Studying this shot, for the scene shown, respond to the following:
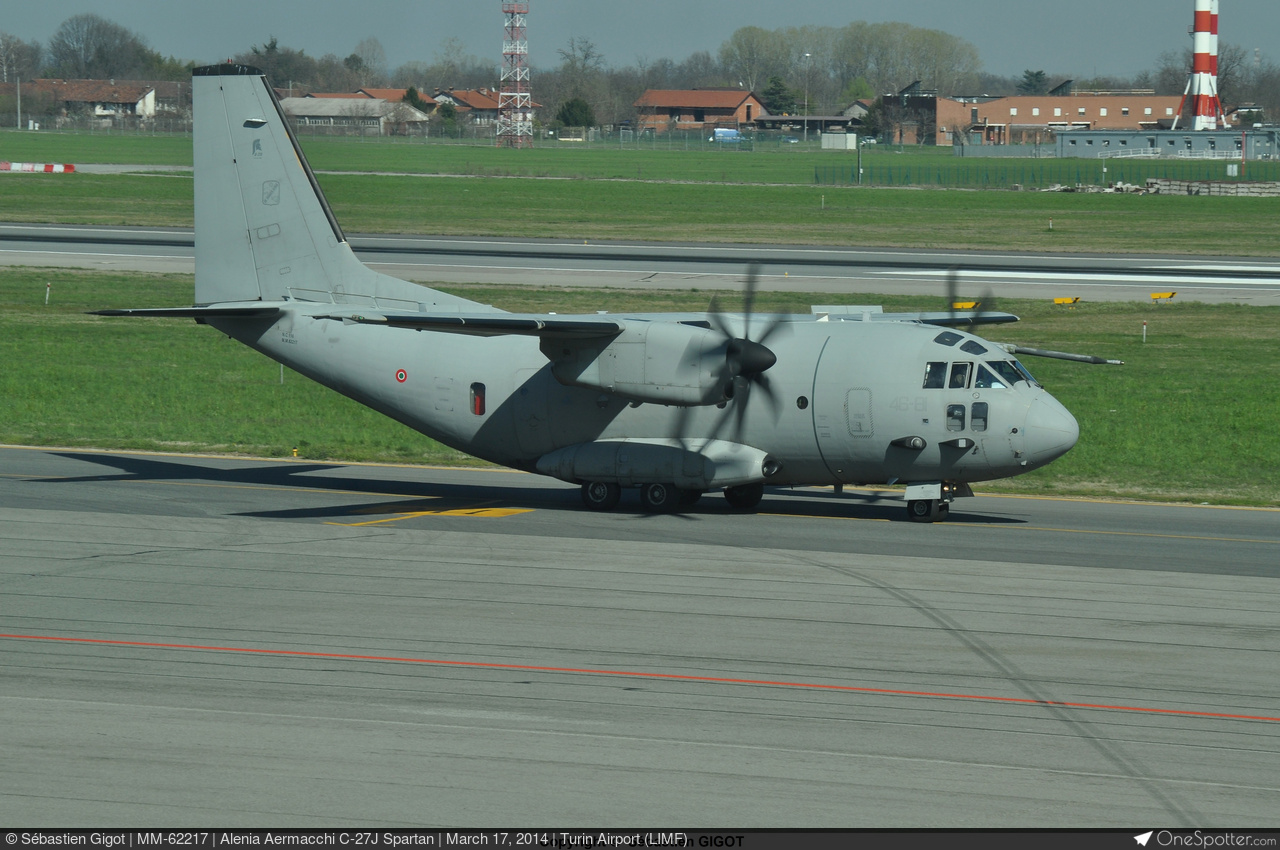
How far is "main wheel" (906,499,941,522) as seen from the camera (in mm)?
24281

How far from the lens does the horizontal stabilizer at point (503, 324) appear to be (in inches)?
888

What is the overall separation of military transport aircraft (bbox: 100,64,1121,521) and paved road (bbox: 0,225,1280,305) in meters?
30.2

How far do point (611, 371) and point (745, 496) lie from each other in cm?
400

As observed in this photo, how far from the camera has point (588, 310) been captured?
163 feet

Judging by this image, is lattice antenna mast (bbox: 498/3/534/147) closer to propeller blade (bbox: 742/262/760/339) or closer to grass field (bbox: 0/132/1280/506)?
grass field (bbox: 0/132/1280/506)

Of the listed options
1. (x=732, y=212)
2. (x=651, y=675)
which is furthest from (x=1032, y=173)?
(x=651, y=675)

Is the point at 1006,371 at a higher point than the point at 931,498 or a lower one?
higher

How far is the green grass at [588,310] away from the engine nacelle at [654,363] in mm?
9001

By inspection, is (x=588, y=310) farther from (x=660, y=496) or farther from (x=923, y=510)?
(x=923, y=510)

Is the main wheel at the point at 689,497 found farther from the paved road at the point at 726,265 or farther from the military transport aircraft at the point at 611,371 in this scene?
the paved road at the point at 726,265

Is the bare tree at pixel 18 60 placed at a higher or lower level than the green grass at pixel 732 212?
higher
